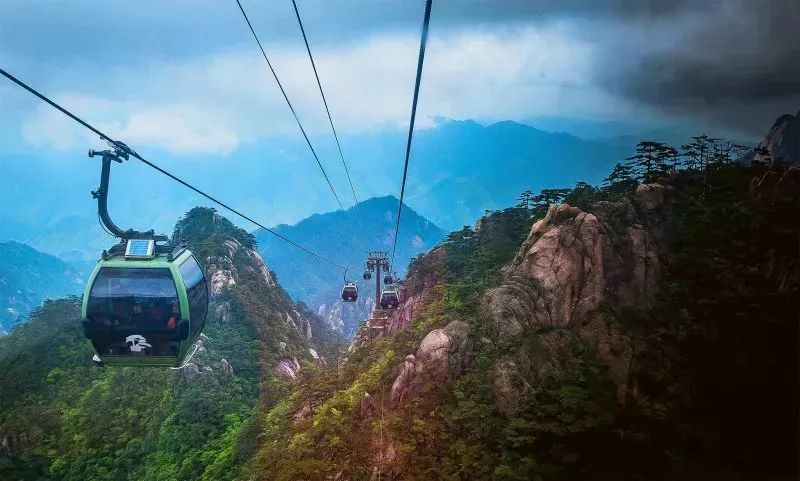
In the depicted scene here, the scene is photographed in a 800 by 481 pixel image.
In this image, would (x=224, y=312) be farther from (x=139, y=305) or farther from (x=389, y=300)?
(x=139, y=305)

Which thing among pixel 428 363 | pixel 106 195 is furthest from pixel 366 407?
pixel 106 195

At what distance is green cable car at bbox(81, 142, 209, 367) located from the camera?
7.84 m

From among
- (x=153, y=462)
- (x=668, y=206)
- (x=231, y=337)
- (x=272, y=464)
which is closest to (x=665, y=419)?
(x=668, y=206)

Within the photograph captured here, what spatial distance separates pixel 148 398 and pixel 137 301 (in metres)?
20.0

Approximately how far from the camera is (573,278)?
1398cm

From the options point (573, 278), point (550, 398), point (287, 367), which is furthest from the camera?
point (287, 367)

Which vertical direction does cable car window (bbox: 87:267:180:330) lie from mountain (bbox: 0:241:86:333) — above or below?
below

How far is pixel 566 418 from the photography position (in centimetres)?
998

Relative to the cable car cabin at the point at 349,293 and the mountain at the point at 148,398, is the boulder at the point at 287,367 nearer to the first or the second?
the mountain at the point at 148,398

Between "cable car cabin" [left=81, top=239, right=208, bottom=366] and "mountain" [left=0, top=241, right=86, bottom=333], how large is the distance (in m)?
115

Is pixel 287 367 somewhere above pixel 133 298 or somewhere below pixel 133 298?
above

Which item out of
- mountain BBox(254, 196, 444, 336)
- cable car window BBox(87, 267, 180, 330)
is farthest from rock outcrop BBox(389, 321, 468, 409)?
mountain BBox(254, 196, 444, 336)

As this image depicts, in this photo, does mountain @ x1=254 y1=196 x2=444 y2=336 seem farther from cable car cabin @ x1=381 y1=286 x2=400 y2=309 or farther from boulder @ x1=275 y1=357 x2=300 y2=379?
cable car cabin @ x1=381 y1=286 x2=400 y2=309

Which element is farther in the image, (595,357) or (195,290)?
(595,357)
